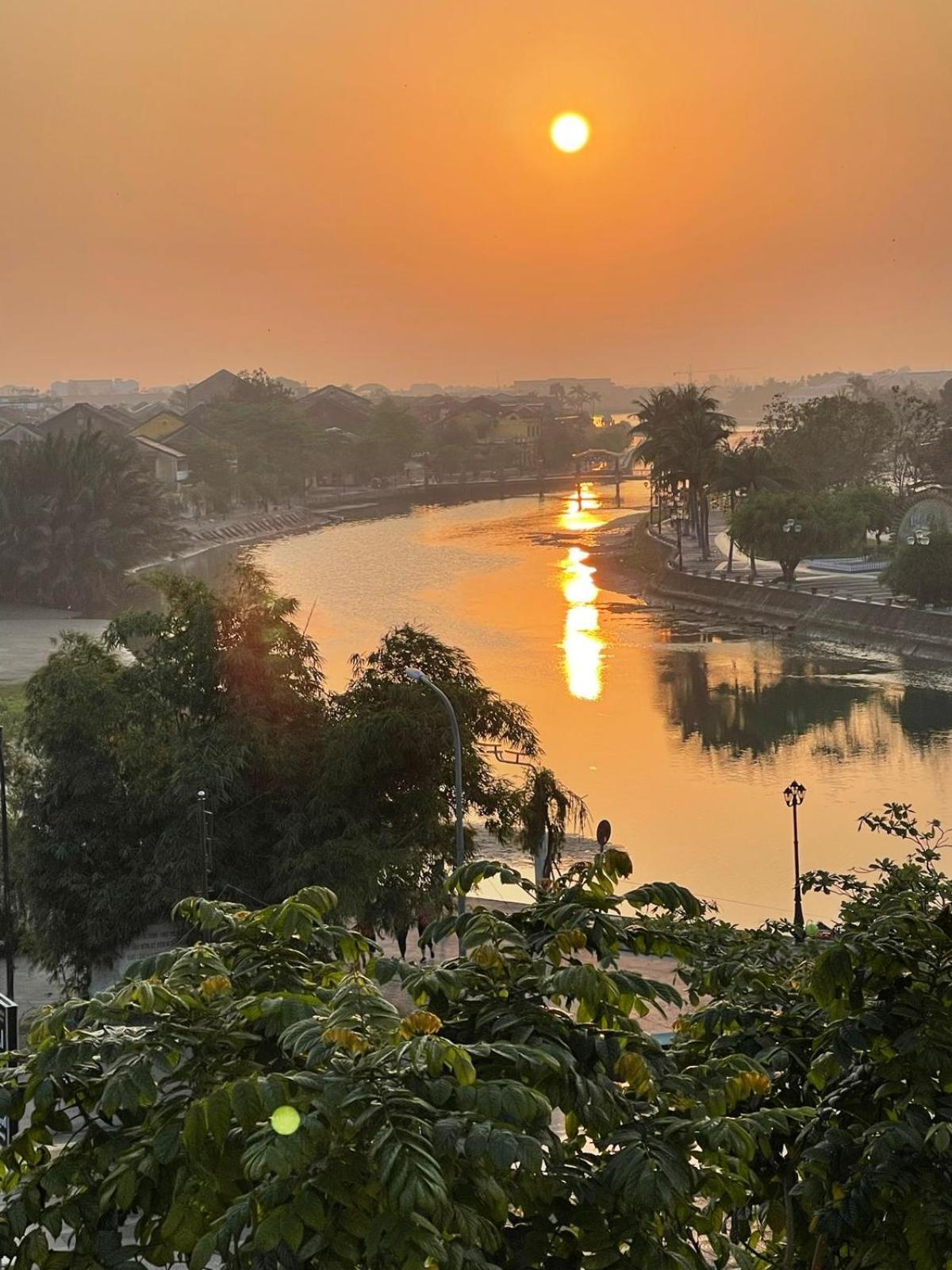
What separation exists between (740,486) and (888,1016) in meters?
66.9

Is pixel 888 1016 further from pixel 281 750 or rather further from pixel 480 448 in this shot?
pixel 480 448

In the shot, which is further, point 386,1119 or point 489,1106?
point 489,1106

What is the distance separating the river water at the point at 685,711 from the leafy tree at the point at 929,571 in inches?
138

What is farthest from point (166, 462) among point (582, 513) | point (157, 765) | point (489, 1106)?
point (489, 1106)

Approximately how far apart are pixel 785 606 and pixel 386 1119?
53.5 metres

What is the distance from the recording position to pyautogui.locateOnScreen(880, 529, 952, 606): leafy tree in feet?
164

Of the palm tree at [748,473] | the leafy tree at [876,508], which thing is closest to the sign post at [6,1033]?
the leafy tree at [876,508]

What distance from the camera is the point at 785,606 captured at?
56.6m

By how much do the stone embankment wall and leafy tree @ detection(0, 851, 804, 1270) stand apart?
43.1 meters

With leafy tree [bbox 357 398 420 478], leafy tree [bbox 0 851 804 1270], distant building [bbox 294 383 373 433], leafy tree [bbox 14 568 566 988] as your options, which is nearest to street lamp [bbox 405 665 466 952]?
leafy tree [bbox 14 568 566 988]

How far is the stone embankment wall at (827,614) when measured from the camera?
159 ft

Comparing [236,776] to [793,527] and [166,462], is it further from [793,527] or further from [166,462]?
[166,462]

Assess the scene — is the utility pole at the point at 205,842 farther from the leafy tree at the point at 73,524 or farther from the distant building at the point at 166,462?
the distant building at the point at 166,462

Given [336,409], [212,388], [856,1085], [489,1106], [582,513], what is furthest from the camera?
[212,388]
